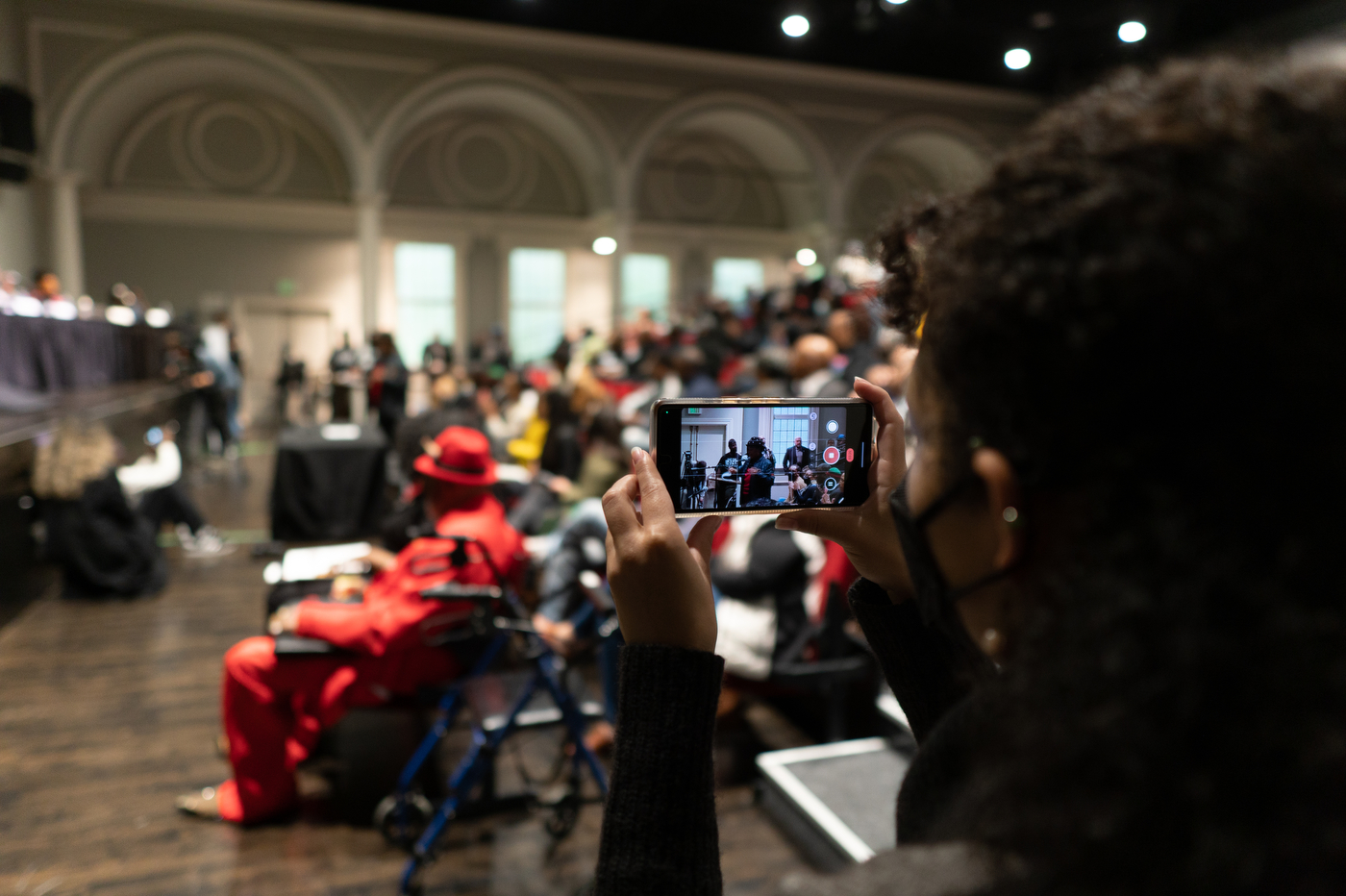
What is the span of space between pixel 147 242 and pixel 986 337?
1689 cm

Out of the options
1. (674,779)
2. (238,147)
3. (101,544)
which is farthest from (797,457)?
(238,147)

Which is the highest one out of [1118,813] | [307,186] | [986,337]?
[307,186]

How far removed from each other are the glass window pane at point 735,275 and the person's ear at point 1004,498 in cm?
1722

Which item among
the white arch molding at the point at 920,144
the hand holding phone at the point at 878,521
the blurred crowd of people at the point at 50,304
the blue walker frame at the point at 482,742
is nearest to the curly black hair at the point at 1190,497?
the hand holding phone at the point at 878,521

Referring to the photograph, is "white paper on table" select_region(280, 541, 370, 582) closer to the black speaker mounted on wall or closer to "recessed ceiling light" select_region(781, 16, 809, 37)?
"recessed ceiling light" select_region(781, 16, 809, 37)

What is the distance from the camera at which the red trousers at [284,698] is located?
2863 mm

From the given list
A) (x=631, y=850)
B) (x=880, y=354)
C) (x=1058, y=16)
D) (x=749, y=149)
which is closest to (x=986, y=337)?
(x=631, y=850)

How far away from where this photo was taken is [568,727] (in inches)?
112

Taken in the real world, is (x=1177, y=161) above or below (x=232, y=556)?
above

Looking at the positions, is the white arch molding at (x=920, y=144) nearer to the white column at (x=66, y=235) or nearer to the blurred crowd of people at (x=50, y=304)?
the blurred crowd of people at (x=50, y=304)

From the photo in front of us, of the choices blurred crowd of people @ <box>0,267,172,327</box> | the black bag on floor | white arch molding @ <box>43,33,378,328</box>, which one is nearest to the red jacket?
the black bag on floor

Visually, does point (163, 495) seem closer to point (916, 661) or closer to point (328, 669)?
point (328, 669)

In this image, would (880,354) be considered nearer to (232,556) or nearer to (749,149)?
(232,556)

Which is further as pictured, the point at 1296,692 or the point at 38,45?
the point at 38,45
